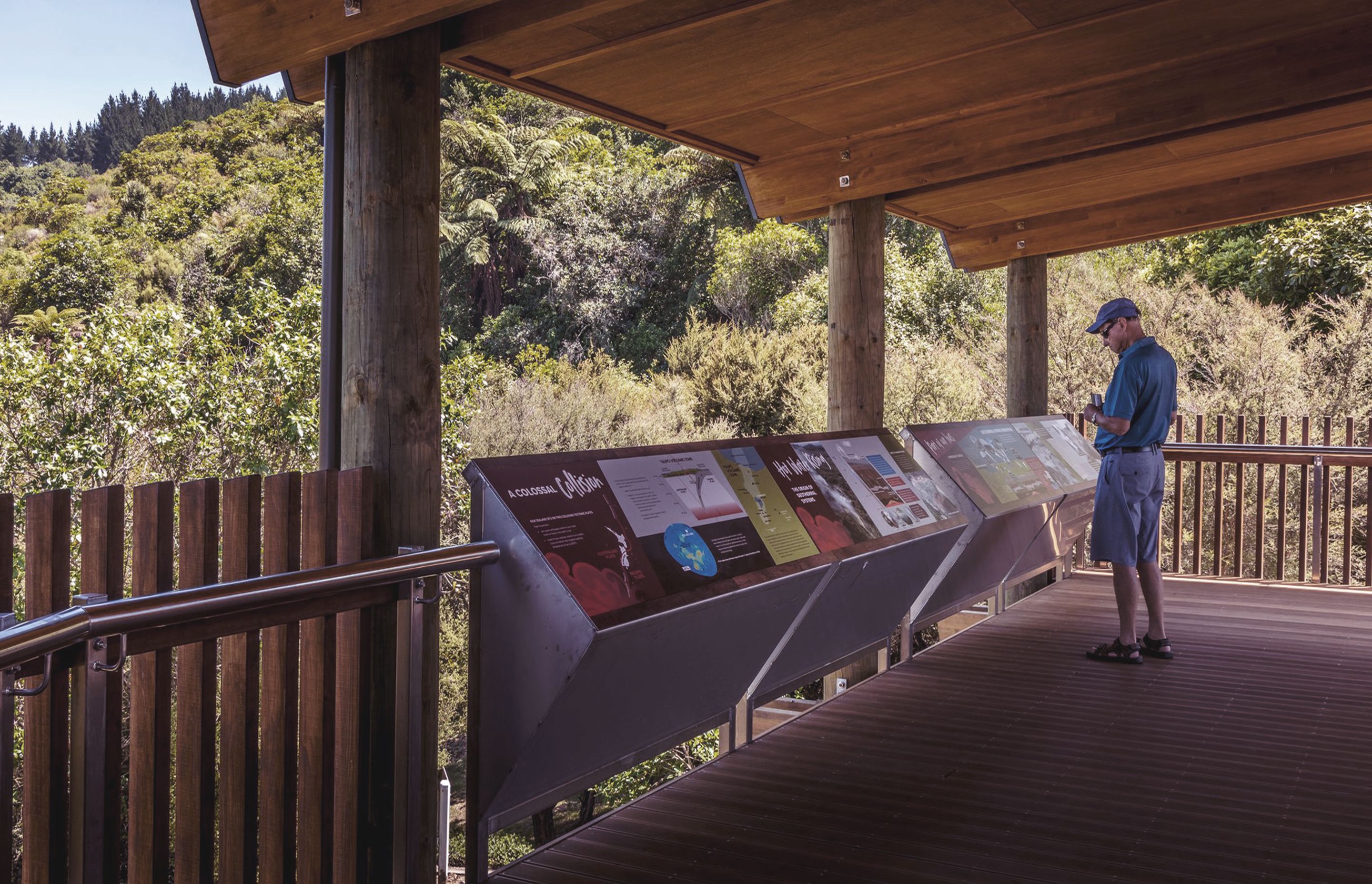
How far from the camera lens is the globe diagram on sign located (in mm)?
Result: 3595

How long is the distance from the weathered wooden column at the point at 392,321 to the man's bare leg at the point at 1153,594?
383cm

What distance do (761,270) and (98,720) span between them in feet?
97.1

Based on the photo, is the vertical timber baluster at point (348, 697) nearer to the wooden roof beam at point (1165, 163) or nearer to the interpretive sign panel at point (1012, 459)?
the interpretive sign panel at point (1012, 459)

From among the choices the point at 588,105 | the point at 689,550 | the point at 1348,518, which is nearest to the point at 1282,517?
the point at 1348,518

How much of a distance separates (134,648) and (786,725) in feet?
10.2

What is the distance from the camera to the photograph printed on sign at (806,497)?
4387mm

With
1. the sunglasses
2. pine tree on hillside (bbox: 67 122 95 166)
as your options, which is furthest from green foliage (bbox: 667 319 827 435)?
pine tree on hillside (bbox: 67 122 95 166)

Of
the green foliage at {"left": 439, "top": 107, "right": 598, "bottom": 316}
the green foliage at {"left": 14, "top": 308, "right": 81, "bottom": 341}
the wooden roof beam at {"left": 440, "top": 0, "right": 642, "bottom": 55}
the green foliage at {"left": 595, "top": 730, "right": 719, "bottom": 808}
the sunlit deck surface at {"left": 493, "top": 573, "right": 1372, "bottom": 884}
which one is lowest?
the green foliage at {"left": 595, "top": 730, "right": 719, "bottom": 808}

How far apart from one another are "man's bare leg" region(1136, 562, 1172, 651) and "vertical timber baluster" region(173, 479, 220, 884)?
14.8 ft

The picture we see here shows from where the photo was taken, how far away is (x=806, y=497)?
454 centimetres

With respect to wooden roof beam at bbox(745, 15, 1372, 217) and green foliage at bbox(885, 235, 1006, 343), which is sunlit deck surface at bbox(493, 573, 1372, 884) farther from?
Result: green foliage at bbox(885, 235, 1006, 343)

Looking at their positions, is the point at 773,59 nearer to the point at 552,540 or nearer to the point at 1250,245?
the point at 552,540

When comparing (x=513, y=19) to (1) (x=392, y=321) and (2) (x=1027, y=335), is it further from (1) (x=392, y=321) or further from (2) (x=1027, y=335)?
(2) (x=1027, y=335)

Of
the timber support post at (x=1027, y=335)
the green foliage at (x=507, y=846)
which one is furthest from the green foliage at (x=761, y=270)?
the timber support post at (x=1027, y=335)
